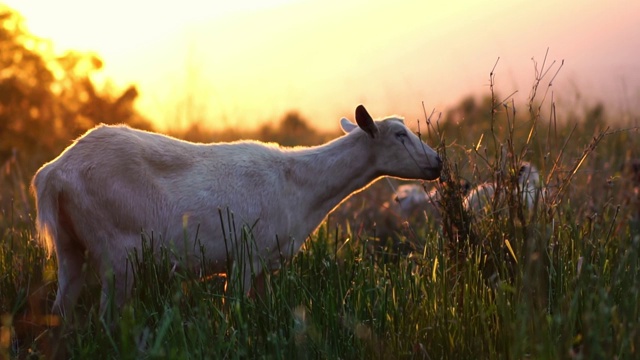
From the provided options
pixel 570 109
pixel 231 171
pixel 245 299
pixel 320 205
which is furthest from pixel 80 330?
pixel 570 109

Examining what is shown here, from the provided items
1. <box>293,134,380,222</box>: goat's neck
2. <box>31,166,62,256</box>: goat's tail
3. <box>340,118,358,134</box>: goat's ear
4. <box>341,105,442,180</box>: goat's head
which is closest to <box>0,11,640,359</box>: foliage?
<box>31,166,62,256</box>: goat's tail

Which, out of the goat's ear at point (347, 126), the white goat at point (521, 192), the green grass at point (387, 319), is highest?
the goat's ear at point (347, 126)

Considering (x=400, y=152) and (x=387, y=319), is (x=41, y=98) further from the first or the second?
(x=387, y=319)

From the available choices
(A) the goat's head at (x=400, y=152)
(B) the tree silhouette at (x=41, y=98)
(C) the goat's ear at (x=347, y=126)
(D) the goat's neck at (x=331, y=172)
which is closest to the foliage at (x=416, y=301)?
(D) the goat's neck at (x=331, y=172)

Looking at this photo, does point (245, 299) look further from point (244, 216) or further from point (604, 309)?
point (604, 309)

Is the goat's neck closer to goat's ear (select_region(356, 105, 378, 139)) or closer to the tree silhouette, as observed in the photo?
goat's ear (select_region(356, 105, 378, 139))

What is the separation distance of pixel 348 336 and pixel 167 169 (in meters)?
1.90

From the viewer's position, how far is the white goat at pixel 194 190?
4927 mm

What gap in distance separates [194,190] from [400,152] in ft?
5.06

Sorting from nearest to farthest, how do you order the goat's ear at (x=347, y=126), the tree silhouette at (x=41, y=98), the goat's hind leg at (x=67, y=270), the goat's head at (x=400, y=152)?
1. the goat's hind leg at (x=67, y=270)
2. the goat's head at (x=400, y=152)
3. the goat's ear at (x=347, y=126)
4. the tree silhouette at (x=41, y=98)

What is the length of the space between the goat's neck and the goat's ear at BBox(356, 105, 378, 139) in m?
0.12

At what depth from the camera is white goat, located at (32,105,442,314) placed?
4.93 meters

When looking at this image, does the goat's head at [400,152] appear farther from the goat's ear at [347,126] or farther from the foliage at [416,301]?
the foliage at [416,301]

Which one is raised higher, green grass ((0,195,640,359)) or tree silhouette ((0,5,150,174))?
tree silhouette ((0,5,150,174))
